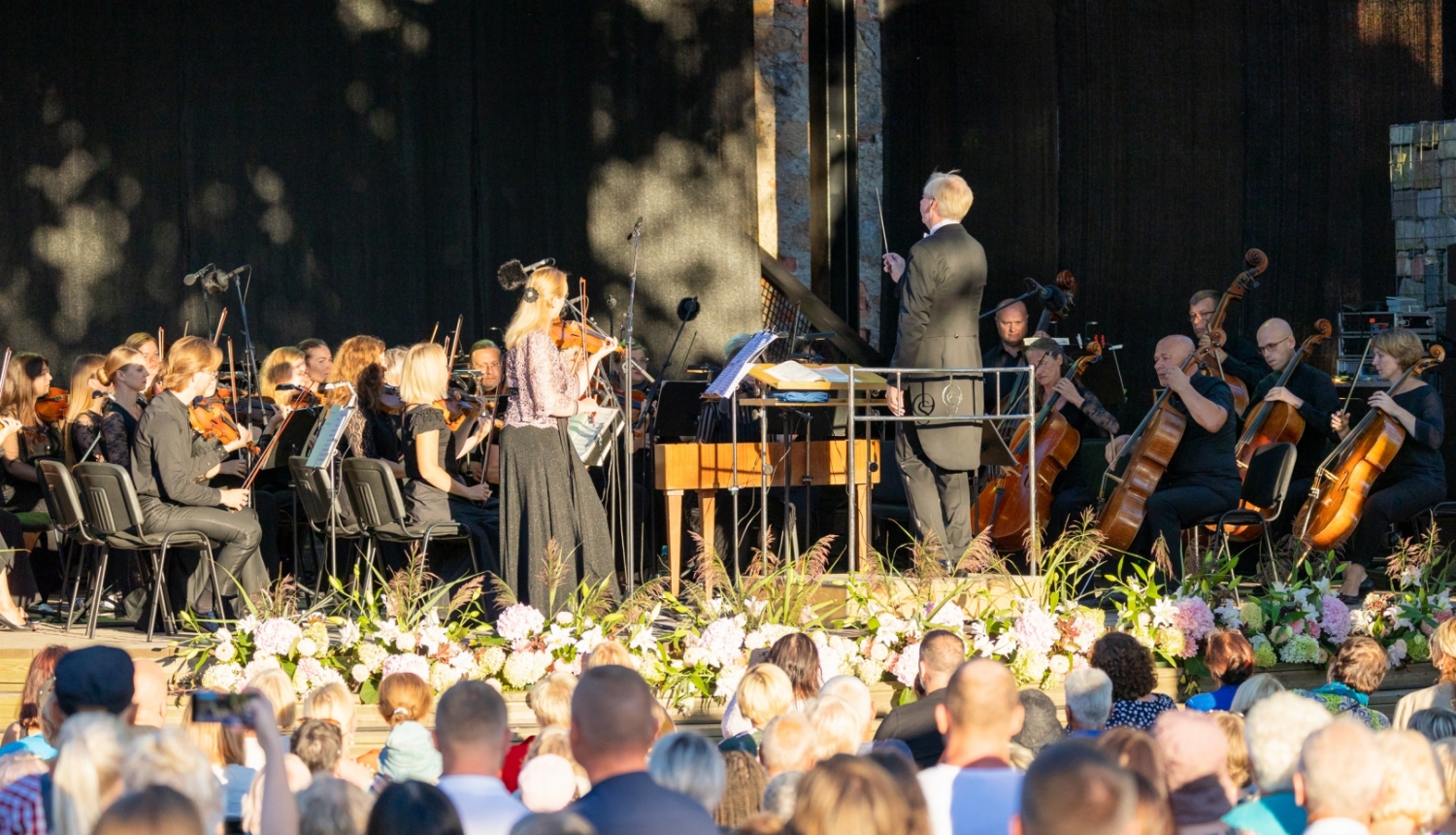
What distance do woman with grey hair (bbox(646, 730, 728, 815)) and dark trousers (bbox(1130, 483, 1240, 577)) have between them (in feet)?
16.0

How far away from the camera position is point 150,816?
2.71 meters

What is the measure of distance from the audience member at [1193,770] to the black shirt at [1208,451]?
4.30 m

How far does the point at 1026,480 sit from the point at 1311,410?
1.51 m

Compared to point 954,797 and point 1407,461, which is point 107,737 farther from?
point 1407,461

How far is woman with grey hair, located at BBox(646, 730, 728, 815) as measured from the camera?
3510 mm

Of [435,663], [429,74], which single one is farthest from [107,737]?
[429,74]

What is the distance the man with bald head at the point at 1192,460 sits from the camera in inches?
317

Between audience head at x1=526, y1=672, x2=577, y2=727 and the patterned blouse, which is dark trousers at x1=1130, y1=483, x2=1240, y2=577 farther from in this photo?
audience head at x1=526, y1=672, x2=577, y2=727

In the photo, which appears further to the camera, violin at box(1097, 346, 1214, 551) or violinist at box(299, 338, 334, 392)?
violinist at box(299, 338, 334, 392)

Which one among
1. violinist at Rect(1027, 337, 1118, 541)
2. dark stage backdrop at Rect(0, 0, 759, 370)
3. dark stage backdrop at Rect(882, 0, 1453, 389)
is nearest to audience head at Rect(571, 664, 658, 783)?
violinist at Rect(1027, 337, 1118, 541)

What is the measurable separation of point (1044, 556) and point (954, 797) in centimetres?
365

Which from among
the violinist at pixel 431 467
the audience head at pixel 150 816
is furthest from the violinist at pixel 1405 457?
the audience head at pixel 150 816

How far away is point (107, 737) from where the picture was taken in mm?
3336

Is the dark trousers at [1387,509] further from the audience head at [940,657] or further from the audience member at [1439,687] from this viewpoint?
the audience head at [940,657]
